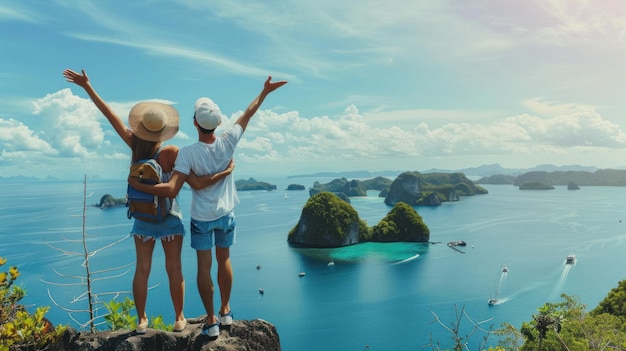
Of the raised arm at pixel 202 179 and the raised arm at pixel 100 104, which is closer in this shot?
the raised arm at pixel 202 179

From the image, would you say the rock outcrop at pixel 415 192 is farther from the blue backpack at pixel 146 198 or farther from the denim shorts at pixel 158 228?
the blue backpack at pixel 146 198

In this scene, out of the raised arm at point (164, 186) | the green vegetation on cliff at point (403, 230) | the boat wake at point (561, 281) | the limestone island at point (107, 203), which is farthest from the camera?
the limestone island at point (107, 203)

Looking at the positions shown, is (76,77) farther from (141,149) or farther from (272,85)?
(272,85)

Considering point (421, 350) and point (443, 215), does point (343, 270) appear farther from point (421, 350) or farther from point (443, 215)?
point (443, 215)

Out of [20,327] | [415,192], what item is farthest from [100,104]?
[415,192]

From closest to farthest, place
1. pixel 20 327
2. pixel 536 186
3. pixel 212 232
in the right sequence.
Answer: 1. pixel 20 327
2. pixel 212 232
3. pixel 536 186

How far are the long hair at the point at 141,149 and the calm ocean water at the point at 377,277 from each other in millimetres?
13169

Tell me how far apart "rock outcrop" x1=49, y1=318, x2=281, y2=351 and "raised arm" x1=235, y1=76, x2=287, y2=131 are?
2010 millimetres

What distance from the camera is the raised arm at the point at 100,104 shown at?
12.9ft

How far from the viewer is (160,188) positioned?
3.66m

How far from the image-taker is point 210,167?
384cm

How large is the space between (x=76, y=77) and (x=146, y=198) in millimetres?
1340

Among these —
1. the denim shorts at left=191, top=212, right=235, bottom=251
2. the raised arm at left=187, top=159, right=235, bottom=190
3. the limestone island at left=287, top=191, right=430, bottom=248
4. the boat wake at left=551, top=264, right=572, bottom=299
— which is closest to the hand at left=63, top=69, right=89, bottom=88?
Answer: the raised arm at left=187, top=159, right=235, bottom=190

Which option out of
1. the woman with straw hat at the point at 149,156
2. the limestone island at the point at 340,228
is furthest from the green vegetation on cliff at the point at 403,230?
the woman with straw hat at the point at 149,156
